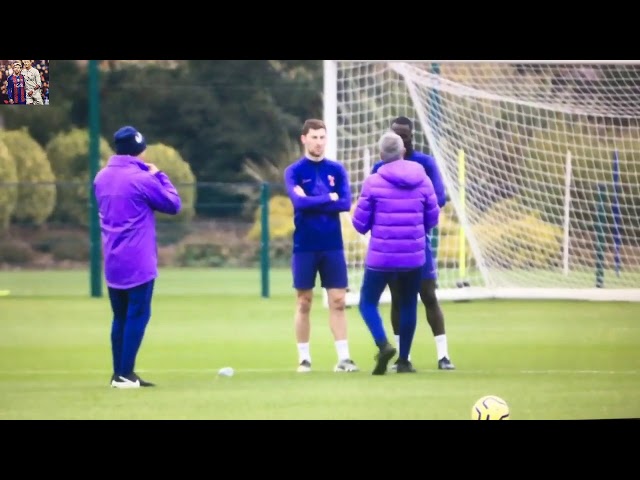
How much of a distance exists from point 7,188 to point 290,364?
14.1m

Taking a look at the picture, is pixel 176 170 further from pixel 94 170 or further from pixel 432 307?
pixel 432 307

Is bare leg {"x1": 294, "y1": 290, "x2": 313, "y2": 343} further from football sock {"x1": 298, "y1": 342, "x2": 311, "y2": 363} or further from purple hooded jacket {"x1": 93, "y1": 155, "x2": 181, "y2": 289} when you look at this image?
purple hooded jacket {"x1": 93, "y1": 155, "x2": 181, "y2": 289}

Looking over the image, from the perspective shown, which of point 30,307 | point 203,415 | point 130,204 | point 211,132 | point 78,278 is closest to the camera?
point 203,415

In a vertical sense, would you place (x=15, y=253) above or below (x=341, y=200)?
below

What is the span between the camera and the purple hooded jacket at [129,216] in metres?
8.93

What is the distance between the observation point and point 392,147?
9500 mm

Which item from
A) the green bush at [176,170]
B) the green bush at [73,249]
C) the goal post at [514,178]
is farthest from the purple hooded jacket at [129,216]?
the green bush at [73,249]

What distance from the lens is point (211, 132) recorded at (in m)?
28.3

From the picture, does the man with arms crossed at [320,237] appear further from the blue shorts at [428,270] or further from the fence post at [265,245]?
the fence post at [265,245]

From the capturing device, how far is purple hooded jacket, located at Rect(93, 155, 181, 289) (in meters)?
8.93

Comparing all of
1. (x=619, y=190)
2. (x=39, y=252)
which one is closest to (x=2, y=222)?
(x=39, y=252)

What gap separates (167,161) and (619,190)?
1019 cm

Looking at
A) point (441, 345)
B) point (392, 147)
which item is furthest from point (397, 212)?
point (441, 345)

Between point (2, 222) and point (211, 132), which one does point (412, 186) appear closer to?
point (2, 222)
